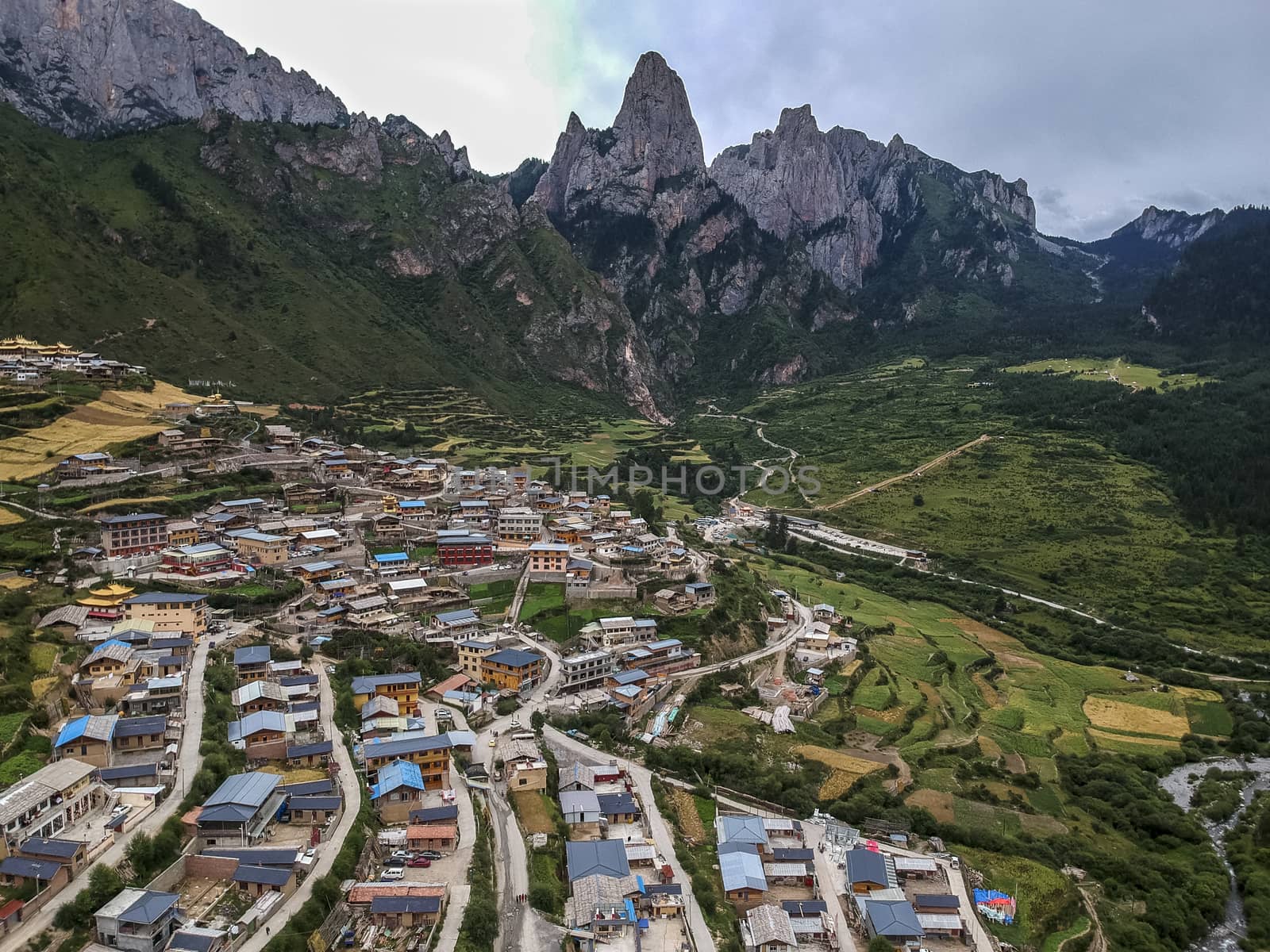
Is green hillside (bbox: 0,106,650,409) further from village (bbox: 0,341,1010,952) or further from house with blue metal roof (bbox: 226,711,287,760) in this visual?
house with blue metal roof (bbox: 226,711,287,760)

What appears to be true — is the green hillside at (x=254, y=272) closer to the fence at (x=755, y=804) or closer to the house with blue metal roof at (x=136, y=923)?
the fence at (x=755, y=804)

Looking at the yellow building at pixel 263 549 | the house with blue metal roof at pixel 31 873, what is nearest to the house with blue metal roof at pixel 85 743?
the house with blue metal roof at pixel 31 873

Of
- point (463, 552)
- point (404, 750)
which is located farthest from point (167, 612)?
point (463, 552)

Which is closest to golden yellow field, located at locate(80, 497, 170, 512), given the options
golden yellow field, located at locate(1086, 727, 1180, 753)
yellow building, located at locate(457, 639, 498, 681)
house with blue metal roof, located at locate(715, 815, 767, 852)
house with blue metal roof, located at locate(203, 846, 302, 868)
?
yellow building, located at locate(457, 639, 498, 681)

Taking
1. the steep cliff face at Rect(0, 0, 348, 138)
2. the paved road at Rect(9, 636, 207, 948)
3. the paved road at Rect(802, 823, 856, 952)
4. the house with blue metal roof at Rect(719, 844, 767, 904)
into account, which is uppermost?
the steep cliff face at Rect(0, 0, 348, 138)

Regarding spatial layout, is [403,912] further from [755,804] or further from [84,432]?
[84,432]

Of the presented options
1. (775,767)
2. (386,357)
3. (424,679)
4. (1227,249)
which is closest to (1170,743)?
(775,767)

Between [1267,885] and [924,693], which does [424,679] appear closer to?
[924,693]
